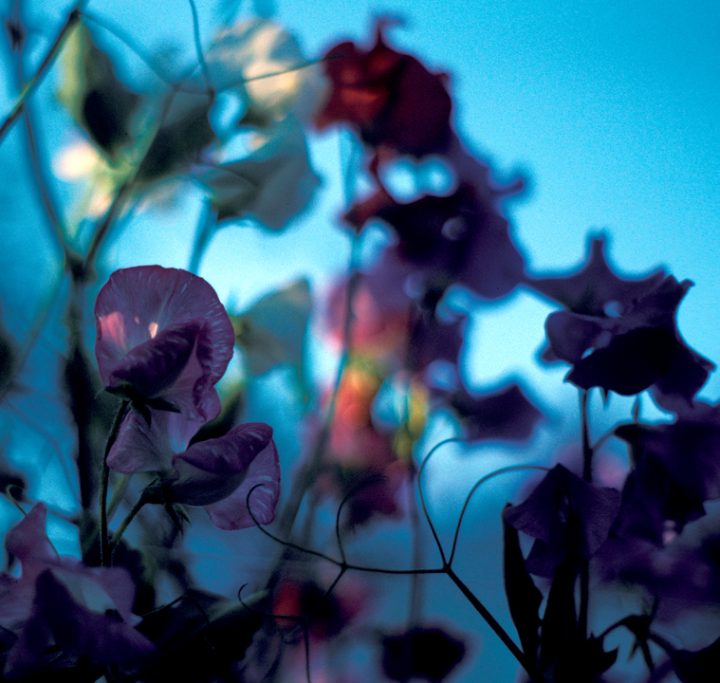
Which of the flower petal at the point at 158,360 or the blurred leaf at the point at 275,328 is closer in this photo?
the flower petal at the point at 158,360

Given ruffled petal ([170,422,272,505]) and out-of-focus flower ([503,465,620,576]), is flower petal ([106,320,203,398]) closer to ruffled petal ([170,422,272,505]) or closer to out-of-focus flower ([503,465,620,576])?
ruffled petal ([170,422,272,505])

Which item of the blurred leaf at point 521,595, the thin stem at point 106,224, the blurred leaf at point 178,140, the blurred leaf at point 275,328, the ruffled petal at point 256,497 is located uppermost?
the blurred leaf at point 178,140

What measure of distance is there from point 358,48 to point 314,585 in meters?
0.34

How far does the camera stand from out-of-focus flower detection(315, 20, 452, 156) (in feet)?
1.12

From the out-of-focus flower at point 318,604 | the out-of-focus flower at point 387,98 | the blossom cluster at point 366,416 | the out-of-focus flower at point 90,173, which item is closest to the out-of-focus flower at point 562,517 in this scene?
the blossom cluster at point 366,416

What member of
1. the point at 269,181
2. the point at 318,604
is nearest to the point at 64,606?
the point at 318,604

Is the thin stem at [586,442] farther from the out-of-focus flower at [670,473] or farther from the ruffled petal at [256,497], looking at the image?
the ruffled petal at [256,497]

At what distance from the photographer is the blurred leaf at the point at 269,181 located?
1.18ft

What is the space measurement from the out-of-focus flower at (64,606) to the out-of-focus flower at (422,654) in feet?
0.53

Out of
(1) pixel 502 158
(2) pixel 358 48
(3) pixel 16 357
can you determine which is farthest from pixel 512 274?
(3) pixel 16 357

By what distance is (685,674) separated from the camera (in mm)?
293

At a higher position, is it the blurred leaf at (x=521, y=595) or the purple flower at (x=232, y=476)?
the purple flower at (x=232, y=476)

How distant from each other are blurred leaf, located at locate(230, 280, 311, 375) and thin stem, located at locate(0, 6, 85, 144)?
0.67 ft

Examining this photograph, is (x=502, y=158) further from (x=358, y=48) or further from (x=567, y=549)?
(x=567, y=549)
